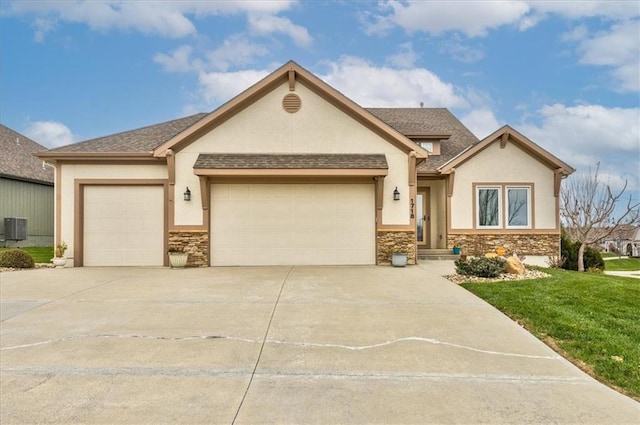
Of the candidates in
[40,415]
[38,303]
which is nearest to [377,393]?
[40,415]

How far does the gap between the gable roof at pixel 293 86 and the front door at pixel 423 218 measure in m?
3.84

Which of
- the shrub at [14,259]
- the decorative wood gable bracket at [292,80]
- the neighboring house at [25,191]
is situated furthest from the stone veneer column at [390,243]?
the neighboring house at [25,191]

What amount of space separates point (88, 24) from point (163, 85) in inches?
155

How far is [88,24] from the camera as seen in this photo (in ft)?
54.9

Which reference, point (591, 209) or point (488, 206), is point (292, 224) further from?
point (591, 209)

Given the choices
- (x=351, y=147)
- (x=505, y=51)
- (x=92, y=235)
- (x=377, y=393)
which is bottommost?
(x=377, y=393)

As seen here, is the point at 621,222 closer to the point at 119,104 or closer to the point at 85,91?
the point at 119,104

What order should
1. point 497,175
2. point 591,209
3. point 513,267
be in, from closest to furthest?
point 513,267
point 497,175
point 591,209

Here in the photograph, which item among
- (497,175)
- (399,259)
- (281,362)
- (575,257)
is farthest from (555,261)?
(281,362)

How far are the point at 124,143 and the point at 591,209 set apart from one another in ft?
62.1

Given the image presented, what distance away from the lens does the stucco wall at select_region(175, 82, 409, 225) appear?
1278cm

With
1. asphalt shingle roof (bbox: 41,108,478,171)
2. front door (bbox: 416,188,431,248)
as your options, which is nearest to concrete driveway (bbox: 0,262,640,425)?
asphalt shingle roof (bbox: 41,108,478,171)

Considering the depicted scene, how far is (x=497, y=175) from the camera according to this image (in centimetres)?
1511

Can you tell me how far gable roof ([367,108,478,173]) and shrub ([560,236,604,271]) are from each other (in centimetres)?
571
